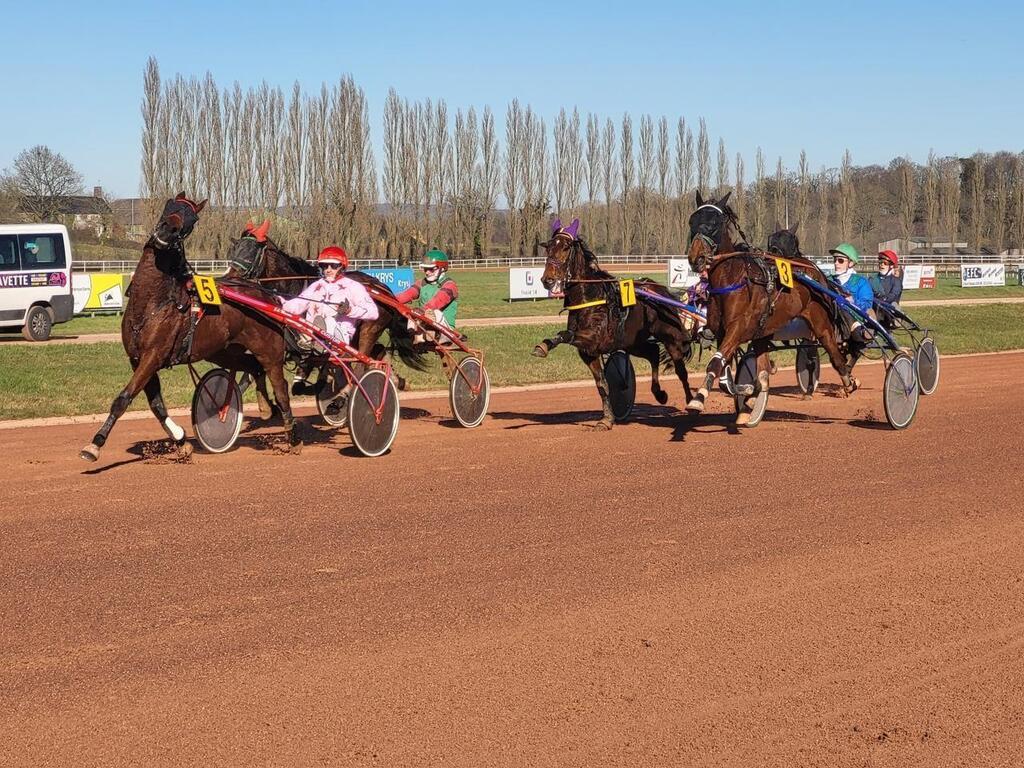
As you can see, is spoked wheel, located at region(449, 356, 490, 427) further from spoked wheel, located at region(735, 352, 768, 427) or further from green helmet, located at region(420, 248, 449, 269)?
spoked wheel, located at region(735, 352, 768, 427)

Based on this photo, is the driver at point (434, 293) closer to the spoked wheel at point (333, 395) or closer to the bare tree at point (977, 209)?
the spoked wheel at point (333, 395)

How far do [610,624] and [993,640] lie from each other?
1575 millimetres

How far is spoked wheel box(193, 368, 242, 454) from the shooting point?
381 inches

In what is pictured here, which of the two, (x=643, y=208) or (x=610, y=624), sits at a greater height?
(x=643, y=208)

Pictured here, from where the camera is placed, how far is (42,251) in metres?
24.2

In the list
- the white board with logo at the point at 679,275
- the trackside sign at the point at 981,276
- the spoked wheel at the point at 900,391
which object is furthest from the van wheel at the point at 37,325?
the trackside sign at the point at 981,276

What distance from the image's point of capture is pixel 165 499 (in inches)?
310

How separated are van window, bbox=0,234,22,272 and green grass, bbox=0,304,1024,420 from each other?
3.19 m

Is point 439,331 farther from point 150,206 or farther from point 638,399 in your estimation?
point 150,206

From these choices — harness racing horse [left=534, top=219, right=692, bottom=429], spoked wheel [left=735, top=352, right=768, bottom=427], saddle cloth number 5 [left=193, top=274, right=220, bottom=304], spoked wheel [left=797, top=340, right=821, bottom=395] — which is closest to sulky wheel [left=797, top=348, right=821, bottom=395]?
spoked wheel [left=797, top=340, right=821, bottom=395]

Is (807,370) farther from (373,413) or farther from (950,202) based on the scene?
(950,202)

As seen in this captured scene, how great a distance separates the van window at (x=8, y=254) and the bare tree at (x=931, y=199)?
59815 mm

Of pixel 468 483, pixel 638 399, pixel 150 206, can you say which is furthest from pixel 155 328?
pixel 150 206

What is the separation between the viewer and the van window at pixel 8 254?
2362 cm
